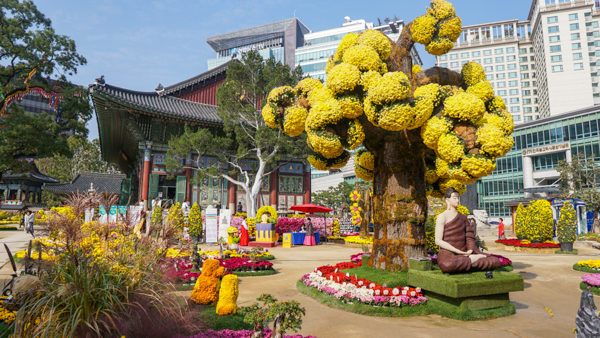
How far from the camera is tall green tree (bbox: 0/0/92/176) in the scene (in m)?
19.3

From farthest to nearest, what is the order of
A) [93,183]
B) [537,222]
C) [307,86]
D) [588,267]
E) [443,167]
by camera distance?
[93,183]
[537,222]
[588,267]
[307,86]
[443,167]

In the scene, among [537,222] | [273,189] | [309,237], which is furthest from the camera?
[273,189]

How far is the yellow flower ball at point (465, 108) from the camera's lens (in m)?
7.07

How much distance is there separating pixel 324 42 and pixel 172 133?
7141 cm

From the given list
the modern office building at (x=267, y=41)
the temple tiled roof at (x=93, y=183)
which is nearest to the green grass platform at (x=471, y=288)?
the temple tiled roof at (x=93, y=183)

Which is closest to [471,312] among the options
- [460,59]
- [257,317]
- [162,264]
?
[257,317]

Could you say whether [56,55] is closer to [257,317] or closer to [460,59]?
[257,317]

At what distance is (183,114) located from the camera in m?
26.7

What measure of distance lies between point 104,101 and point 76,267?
22301mm

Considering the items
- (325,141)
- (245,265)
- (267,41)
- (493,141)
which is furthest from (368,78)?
(267,41)

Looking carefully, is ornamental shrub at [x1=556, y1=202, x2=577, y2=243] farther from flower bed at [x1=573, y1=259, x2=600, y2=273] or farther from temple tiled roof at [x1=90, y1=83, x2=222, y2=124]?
temple tiled roof at [x1=90, y1=83, x2=222, y2=124]

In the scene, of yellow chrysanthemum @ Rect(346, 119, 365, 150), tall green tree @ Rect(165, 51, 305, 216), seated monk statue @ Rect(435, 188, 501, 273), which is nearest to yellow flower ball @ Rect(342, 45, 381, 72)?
yellow chrysanthemum @ Rect(346, 119, 365, 150)

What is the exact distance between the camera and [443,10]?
7973 mm

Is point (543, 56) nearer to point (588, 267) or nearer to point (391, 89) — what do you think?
point (588, 267)
